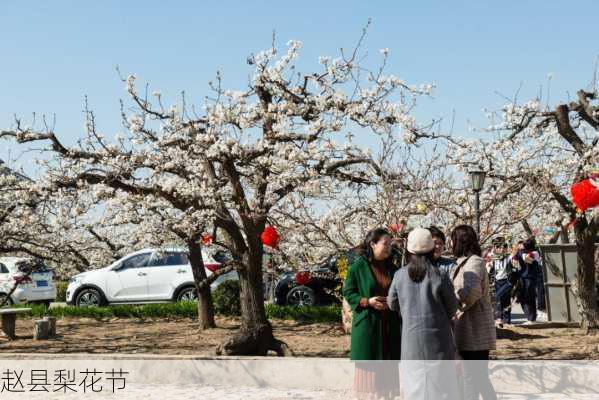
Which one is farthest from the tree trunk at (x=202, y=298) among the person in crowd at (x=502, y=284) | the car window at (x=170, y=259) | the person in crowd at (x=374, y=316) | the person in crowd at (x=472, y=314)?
the person in crowd at (x=472, y=314)

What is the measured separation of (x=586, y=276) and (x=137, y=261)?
10.3 metres

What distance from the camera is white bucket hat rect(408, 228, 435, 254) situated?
5133 mm

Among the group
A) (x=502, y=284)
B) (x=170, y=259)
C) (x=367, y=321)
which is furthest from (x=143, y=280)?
(x=367, y=321)

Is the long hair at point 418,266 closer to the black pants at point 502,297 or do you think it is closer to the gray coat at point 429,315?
the gray coat at point 429,315

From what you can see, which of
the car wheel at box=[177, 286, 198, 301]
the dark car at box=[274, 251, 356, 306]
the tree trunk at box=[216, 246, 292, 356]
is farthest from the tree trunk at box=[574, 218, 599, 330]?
the car wheel at box=[177, 286, 198, 301]

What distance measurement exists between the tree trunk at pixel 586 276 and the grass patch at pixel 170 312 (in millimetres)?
4281

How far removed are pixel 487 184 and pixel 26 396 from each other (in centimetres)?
829

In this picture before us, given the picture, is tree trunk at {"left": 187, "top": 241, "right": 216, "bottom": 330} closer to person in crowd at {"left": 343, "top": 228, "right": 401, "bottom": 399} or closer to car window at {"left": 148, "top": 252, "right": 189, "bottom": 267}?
car window at {"left": 148, "top": 252, "right": 189, "bottom": 267}

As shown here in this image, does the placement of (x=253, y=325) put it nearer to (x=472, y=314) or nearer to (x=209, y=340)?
(x=209, y=340)

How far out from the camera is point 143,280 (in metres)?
17.1

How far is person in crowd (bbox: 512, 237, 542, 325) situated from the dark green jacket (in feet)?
26.4

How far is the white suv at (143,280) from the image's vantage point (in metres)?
17.0

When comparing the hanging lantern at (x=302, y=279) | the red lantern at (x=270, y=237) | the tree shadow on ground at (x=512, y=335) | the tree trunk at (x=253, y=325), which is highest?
the red lantern at (x=270, y=237)

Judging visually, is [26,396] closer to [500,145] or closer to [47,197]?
[47,197]
